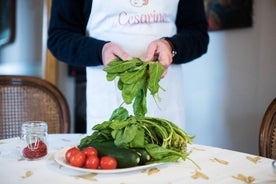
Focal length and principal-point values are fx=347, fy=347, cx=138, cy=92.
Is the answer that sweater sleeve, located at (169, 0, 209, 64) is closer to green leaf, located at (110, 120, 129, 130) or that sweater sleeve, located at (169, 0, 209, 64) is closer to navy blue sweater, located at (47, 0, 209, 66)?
navy blue sweater, located at (47, 0, 209, 66)

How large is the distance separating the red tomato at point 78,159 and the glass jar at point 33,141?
140 mm

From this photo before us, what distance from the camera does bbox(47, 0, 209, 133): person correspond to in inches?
41.7

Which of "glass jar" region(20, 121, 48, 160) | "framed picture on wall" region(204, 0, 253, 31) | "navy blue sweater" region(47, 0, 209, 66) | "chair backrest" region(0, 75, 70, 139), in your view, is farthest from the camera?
"framed picture on wall" region(204, 0, 253, 31)

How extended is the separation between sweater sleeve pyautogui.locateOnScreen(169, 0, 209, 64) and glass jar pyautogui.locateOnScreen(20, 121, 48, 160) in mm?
438

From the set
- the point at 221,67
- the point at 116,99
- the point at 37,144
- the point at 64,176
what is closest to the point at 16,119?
the point at 116,99

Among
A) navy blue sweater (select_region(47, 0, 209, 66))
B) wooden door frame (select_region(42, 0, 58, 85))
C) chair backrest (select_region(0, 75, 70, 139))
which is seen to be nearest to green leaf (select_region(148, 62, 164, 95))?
navy blue sweater (select_region(47, 0, 209, 66))

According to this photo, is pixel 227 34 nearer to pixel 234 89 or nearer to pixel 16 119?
pixel 234 89

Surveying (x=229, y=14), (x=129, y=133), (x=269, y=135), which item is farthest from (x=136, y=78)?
(x=229, y=14)

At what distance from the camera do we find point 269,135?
1.04 meters

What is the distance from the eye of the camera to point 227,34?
1620mm

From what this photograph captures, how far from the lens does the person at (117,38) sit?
3.48 feet

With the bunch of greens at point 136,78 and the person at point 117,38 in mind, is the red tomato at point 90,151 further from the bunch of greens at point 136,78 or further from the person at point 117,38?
the person at point 117,38

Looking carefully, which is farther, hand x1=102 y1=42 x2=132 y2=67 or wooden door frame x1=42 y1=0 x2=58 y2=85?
wooden door frame x1=42 y1=0 x2=58 y2=85

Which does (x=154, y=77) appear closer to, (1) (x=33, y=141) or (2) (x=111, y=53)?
(2) (x=111, y=53)
